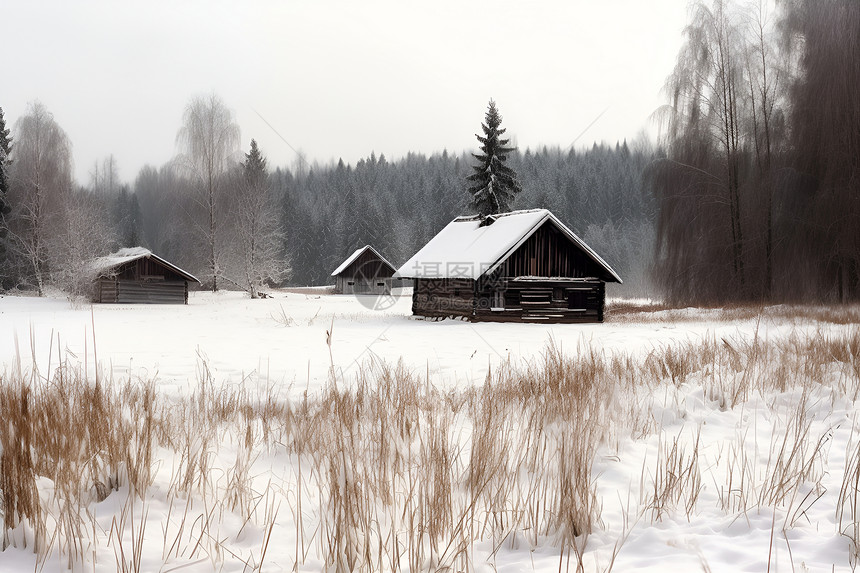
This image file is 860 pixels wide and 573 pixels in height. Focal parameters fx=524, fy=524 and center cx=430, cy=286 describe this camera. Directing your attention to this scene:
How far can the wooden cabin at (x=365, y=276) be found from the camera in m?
50.9

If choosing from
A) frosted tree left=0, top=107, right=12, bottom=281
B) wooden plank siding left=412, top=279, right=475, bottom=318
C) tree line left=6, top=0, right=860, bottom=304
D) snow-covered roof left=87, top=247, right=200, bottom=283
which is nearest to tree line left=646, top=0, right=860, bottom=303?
tree line left=6, top=0, right=860, bottom=304

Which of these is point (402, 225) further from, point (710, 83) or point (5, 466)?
point (5, 466)

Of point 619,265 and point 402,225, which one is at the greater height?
point 402,225

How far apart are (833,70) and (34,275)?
157 feet

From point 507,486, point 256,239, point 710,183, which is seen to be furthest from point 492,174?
point 507,486

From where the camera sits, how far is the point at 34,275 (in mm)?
37906

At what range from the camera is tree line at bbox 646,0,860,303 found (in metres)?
19.2

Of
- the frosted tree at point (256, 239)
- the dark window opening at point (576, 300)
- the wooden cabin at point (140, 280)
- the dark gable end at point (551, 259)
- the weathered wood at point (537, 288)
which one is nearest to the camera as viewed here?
the weathered wood at point (537, 288)

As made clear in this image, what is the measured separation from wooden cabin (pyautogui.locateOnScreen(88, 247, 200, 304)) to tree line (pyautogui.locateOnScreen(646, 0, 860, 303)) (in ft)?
94.4

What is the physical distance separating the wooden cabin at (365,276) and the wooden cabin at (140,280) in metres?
18.0

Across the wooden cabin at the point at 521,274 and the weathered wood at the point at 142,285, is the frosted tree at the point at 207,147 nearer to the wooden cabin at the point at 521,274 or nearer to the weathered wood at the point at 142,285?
the weathered wood at the point at 142,285

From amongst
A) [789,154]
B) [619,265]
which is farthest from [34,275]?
[619,265]

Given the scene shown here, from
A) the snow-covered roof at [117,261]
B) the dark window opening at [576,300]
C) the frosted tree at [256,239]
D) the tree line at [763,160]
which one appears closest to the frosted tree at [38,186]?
the snow-covered roof at [117,261]

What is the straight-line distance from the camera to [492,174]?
116 feet
